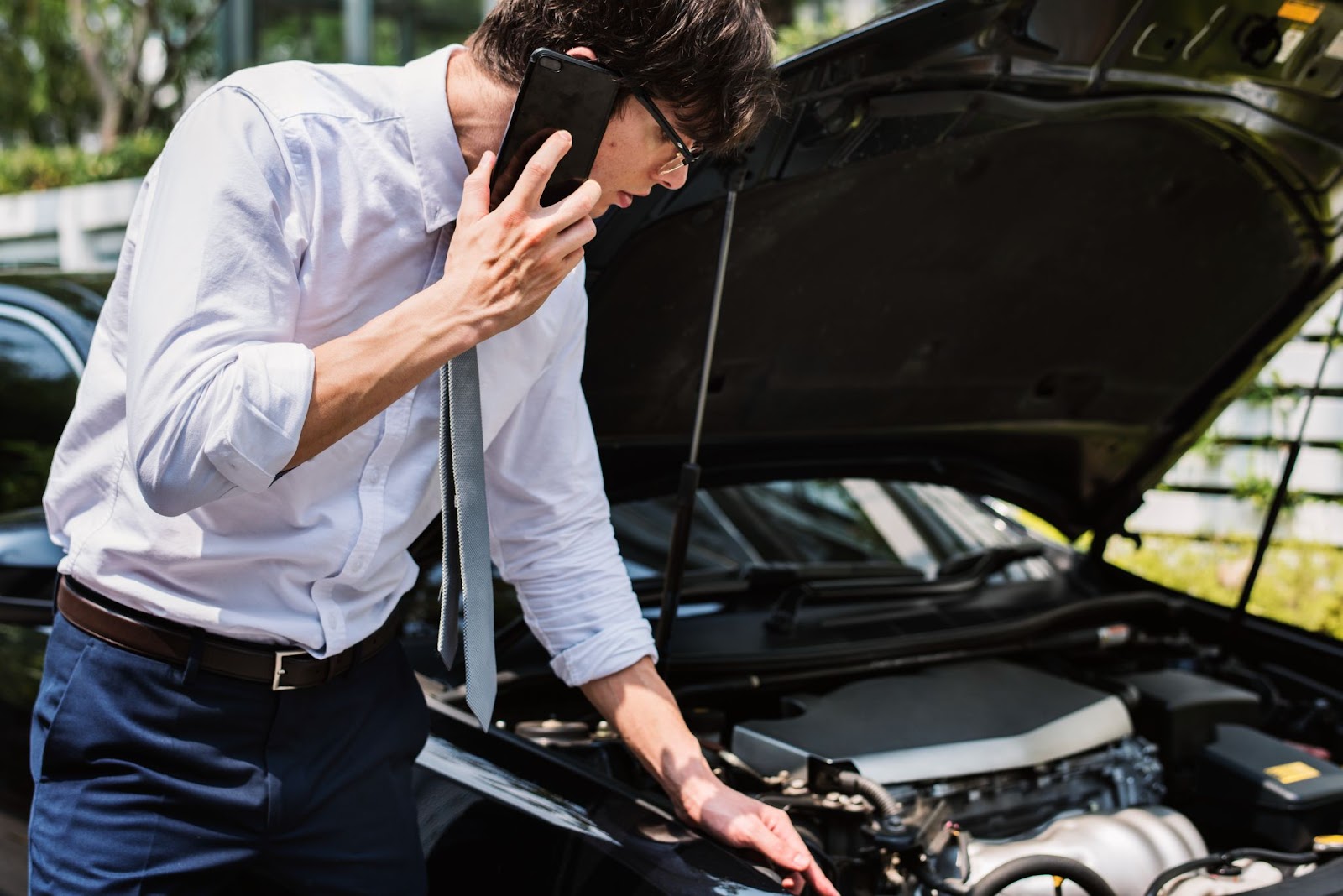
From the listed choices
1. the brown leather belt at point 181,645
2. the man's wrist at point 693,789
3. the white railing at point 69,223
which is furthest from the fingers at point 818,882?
the white railing at point 69,223

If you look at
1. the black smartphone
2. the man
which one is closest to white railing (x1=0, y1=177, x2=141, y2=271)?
the man

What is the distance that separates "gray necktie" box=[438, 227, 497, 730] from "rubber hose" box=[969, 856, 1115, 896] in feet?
2.31

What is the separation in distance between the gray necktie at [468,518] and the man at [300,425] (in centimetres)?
5

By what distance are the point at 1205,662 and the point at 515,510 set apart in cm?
175

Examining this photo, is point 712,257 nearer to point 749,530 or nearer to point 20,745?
point 749,530

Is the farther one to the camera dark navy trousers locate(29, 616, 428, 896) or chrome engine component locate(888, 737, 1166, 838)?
chrome engine component locate(888, 737, 1166, 838)

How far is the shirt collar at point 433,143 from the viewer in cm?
135

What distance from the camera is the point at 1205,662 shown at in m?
2.72

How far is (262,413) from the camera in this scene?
1.14 metres

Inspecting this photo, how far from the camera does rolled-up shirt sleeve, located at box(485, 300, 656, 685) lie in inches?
65.2

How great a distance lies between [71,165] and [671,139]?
13.6m

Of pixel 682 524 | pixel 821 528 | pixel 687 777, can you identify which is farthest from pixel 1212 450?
pixel 687 777

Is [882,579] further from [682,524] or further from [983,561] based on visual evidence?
[682,524]

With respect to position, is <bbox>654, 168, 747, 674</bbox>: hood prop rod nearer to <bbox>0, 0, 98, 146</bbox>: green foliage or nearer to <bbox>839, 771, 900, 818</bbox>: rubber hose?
<bbox>839, 771, 900, 818</bbox>: rubber hose
